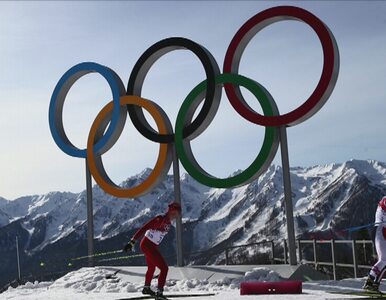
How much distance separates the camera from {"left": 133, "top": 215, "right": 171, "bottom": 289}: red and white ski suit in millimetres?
12649

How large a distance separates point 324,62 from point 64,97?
952 centimetres

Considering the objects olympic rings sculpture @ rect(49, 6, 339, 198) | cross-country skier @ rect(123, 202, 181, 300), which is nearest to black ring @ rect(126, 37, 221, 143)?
olympic rings sculpture @ rect(49, 6, 339, 198)

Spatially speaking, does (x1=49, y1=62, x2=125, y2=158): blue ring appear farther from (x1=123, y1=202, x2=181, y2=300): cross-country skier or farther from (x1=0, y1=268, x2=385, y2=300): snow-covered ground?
(x1=123, y1=202, x2=181, y2=300): cross-country skier

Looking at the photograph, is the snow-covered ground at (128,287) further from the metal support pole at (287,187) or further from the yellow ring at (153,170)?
the yellow ring at (153,170)

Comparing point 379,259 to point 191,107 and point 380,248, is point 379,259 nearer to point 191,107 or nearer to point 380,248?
point 380,248

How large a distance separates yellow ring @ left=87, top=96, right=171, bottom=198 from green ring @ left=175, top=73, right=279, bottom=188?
0.67 metres

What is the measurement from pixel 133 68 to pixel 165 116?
1.87m

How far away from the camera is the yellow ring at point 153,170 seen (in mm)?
19703

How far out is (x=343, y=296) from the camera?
11.7 m

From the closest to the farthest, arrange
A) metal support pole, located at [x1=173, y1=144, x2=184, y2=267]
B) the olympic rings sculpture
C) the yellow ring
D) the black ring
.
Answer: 1. the olympic rings sculpture
2. the black ring
3. metal support pole, located at [x1=173, y1=144, x2=184, y2=267]
4. the yellow ring

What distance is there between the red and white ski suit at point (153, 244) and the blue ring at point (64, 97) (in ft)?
27.0

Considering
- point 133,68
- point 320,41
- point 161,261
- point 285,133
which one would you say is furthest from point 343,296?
point 133,68

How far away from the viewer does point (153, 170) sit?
20000 millimetres

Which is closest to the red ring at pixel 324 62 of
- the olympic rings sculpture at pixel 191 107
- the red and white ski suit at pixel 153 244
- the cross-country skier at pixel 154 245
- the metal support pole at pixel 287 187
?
the olympic rings sculpture at pixel 191 107
